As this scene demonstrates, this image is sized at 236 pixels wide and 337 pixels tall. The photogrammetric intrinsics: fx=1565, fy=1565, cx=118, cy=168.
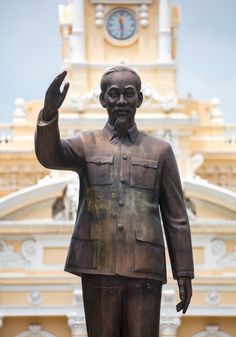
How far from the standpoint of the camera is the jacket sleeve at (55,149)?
8383mm

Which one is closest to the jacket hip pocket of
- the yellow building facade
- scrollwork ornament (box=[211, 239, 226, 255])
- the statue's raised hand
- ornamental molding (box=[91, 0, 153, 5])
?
the statue's raised hand

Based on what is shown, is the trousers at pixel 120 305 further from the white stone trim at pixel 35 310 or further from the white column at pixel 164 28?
the white column at pixel 164 28

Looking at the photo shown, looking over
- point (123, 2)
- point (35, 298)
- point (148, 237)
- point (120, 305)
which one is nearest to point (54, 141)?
point (148, 237)

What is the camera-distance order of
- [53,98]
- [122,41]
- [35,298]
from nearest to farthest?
1. [53,98]
2. [35,298]
3. [122,41]

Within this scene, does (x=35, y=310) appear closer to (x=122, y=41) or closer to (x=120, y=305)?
(x=122, y=41)

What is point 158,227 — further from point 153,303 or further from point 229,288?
point 229,288

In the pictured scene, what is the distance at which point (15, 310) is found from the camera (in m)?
29.8

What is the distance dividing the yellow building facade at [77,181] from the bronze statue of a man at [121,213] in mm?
19813

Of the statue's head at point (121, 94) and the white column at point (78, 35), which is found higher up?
the statue's head at point (121, 94)

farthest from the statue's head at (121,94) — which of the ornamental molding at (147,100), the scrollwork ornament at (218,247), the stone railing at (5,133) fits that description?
the stone railing at (5,133)

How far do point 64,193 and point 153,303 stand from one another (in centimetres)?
2172

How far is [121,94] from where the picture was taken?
8.63 meters

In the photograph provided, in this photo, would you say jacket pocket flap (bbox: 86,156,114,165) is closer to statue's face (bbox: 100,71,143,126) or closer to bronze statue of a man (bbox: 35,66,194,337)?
bronze statue of a man (bbox: 35,66,194,337)

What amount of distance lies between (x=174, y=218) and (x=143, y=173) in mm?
338
